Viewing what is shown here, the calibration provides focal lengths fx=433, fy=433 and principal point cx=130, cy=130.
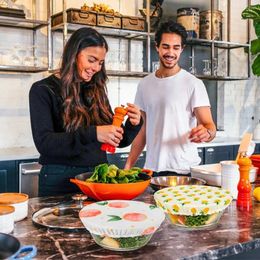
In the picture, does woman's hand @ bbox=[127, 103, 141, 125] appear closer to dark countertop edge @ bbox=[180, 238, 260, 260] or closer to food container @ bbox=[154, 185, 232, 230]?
food container @ bbox=[154, 185, 232, 230]

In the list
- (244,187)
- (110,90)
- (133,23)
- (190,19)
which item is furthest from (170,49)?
(190,19)

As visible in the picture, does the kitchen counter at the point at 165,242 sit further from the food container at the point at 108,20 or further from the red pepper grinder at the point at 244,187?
the food container at the point at 108,20

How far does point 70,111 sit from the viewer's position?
213 centimetres

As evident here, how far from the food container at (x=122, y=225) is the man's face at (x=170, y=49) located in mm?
1614

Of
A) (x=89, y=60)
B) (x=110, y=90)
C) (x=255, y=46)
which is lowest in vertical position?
(x=110, y=90)

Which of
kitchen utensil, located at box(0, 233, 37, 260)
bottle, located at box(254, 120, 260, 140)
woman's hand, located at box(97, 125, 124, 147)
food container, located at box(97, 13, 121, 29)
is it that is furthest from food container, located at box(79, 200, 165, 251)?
bottle, located at box(254, 120, 260, 140)

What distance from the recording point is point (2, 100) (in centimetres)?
432

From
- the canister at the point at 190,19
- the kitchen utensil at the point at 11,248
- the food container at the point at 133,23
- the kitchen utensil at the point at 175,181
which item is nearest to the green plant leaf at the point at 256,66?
the canister at the point at 190,19

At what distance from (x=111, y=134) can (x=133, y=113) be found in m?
0.25

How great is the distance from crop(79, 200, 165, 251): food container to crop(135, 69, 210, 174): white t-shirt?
1.35 metres

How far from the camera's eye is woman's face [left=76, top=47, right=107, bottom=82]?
2.15 m

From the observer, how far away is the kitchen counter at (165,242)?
1268 mm

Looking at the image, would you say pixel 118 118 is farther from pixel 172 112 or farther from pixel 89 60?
pixel 172 112

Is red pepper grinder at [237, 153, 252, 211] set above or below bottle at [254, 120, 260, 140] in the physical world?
above
